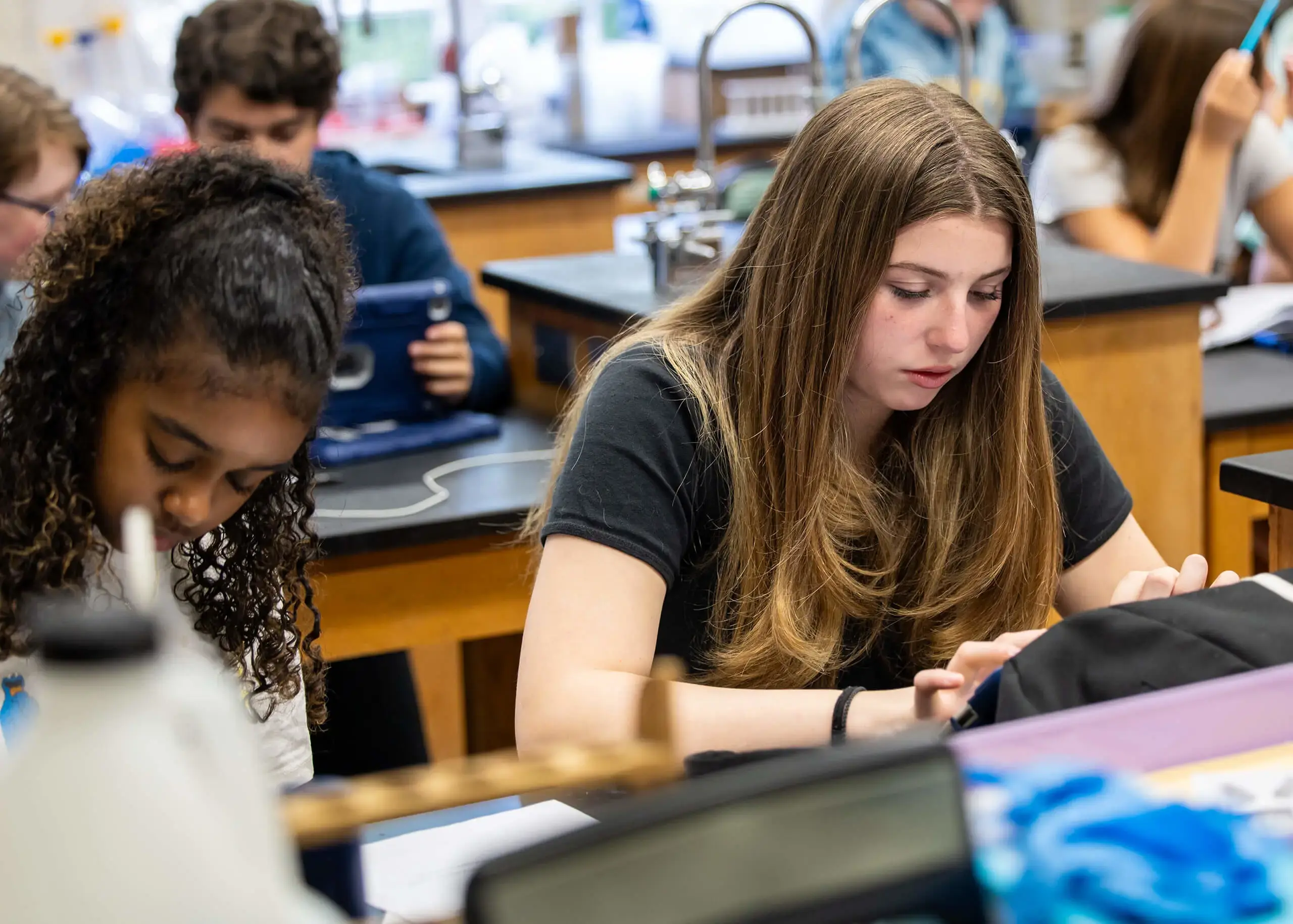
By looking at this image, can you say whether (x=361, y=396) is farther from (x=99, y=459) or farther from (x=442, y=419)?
(x=99, y=459)

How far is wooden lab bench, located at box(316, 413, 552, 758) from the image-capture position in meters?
1.84

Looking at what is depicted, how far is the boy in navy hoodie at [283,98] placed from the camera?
7.16 feet

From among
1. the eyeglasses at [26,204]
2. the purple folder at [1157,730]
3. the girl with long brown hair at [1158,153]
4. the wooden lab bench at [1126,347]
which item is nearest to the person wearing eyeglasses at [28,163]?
Result: the eyeglasses at [26,204]

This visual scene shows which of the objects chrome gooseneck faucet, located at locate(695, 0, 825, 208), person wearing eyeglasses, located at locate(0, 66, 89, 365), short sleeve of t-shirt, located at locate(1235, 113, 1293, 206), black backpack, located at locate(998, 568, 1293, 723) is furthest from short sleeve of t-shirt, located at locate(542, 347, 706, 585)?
short sleeve of t-shirt, located at locate(1235, 113, 1293, 206)

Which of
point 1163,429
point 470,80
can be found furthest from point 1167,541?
point 470,80

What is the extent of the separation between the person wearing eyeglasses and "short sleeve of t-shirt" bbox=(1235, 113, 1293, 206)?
1933 mm

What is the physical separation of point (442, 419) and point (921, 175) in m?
1.09

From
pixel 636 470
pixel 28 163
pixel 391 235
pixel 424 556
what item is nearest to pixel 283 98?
pixel 391 235

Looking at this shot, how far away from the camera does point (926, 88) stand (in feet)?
4.34

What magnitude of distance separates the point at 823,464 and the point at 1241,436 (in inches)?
46.1

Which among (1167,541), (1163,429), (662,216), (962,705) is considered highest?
(662,216)

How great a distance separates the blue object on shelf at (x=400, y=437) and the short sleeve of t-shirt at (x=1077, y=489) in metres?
0.93

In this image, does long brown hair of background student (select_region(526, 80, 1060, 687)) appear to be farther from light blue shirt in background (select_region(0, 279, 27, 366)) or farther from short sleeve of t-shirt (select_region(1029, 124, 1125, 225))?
Answer: short sleeve of t-shirt (select_region(1029, 124, 1125, 225))

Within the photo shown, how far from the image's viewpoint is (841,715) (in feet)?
3.78
